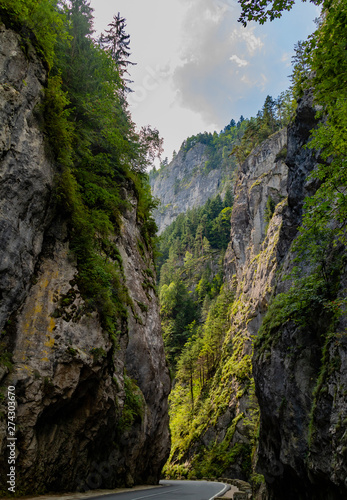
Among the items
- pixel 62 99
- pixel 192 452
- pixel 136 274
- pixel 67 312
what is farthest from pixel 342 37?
pixel 192 452

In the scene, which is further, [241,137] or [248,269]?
[241,137]

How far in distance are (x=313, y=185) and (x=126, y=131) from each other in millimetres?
A: 12918

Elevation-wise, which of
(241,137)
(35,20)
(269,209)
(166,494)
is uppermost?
(241,137)

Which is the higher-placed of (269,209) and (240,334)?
(269,209)

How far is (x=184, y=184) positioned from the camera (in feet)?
466

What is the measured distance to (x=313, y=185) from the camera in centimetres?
1681

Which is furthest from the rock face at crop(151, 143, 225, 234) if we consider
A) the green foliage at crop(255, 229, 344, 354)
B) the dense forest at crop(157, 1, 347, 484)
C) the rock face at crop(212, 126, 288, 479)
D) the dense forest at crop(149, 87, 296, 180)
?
the green foliage at crop(255, 229, 344, 354)

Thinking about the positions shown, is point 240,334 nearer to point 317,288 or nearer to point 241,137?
point 317,288

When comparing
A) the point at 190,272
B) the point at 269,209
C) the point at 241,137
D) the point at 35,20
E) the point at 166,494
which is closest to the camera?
the point at 35,20

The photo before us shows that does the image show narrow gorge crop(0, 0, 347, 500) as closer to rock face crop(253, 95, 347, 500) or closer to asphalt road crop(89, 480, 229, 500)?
rock face crop(253, 95, 347, 500)

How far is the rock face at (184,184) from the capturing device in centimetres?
12462

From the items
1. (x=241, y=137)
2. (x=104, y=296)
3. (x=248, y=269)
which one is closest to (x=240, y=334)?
(x=248, y=269)

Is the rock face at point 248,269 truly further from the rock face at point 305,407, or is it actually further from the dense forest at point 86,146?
the dense forest at point 86,146

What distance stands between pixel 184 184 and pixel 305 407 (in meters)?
136
